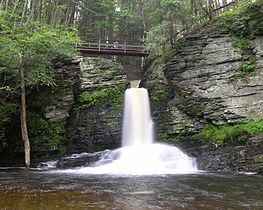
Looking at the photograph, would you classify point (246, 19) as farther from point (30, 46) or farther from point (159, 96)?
point (30, 46)

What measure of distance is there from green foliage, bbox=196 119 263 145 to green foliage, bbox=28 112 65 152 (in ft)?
26.2

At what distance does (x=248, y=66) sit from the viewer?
1527 centimetres

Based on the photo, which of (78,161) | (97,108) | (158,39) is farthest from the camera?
(158,39)

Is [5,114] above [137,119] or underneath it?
above

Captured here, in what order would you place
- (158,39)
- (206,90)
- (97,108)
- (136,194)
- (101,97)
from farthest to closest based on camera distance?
(158,39) → (101,97) → (97,108) → (206,90) → (136,194)

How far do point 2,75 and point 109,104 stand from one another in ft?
20.5

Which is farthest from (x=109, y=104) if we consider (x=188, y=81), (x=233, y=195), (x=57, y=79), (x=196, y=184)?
(x=233, y=195)

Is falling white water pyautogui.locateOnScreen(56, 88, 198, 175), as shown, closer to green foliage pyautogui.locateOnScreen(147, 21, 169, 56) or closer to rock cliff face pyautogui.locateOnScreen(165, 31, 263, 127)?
rock cliff face pyautogui.locateOnScreen(165, 31, 263, 127)

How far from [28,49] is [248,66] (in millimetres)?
11311

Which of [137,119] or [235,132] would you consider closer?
[235,132]

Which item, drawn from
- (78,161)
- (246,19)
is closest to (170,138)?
(78,161)

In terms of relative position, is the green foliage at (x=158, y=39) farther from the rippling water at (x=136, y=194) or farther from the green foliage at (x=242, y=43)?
the rippling water at (x=136, y=194)

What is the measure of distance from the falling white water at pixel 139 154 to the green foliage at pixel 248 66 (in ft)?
18.7

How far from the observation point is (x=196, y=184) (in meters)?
8.09
